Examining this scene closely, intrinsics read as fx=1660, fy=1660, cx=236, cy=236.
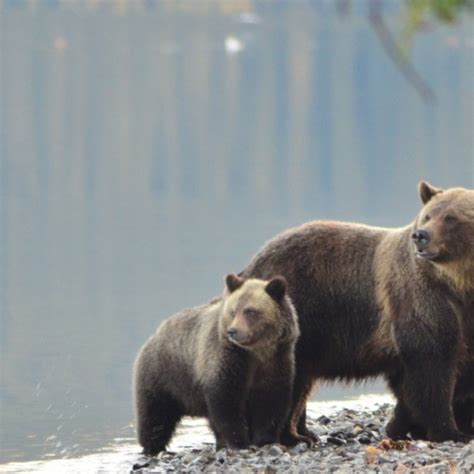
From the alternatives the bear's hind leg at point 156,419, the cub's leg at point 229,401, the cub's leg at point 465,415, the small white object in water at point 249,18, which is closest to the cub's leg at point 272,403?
the cub's leg at point 229,401

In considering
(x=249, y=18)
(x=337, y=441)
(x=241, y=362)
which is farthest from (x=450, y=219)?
(x=249, y=18)

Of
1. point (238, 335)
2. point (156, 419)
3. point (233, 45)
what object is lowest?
point (156, 419)

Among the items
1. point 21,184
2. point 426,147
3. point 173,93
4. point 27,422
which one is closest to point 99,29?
point 173,93

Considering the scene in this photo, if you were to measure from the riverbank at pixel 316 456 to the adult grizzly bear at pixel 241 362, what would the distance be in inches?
8.7

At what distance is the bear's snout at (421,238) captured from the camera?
1010cm

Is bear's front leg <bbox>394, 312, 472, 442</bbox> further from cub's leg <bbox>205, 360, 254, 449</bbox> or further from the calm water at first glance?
the calm water

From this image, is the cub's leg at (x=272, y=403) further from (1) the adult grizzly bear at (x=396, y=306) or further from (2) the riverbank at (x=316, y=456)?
(1) the adult grizzly bear at (x=396, y=306)

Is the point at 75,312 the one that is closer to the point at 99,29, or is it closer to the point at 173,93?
the point at 173,93

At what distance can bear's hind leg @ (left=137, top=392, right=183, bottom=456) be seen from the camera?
11.0 metres

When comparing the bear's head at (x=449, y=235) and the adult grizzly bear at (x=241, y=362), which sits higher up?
the bear's head at (x=449, y=235)

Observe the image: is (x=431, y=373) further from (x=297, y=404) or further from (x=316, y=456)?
(x=297, y=404)

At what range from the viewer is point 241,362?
1032 cm

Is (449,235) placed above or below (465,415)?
above

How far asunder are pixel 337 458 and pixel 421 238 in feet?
4.69
